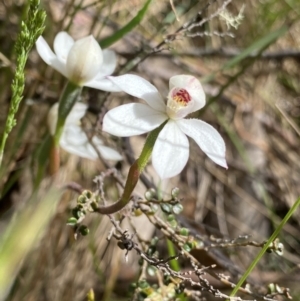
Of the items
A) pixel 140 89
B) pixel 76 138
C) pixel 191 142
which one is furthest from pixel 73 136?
pixel 191 142

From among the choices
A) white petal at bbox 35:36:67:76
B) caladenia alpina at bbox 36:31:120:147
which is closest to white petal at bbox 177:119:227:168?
caladenia alpina at bbox 36:31:120:147

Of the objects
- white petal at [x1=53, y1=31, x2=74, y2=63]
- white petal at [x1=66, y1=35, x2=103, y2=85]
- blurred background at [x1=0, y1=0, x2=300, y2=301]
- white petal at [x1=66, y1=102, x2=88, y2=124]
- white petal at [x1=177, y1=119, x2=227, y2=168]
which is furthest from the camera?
blurred background at [x1=0, y1=0, x2=300, y2=301]

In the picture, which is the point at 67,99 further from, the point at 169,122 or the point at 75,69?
the point at 169,122

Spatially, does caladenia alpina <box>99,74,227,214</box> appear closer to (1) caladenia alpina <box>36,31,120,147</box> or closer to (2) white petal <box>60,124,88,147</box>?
(1) caladenia alpina <box>36,31,120,147</box>

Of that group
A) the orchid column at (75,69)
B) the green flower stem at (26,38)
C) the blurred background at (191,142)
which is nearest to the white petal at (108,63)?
the orchid column at (75,69)

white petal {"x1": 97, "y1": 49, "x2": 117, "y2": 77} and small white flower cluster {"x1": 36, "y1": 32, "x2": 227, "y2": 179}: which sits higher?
white petal {"x1": 97, "y1": 49, "x2": 117, "y2": 77}

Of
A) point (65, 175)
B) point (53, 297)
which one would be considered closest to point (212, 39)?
point (65, 175)
